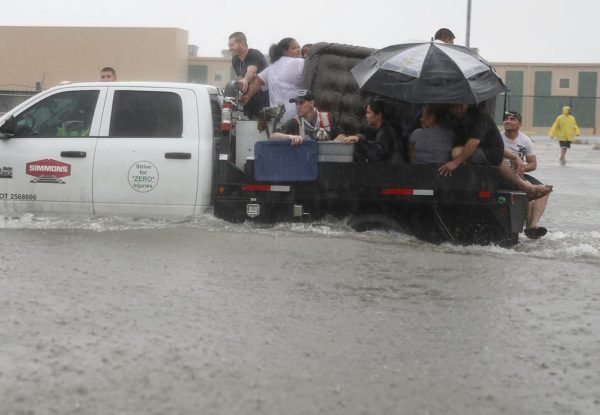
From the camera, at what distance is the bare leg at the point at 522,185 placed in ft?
33.1

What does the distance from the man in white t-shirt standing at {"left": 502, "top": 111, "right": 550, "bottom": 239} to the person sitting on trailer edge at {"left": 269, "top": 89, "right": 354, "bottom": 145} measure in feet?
6.84

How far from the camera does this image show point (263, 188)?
955 centimetres

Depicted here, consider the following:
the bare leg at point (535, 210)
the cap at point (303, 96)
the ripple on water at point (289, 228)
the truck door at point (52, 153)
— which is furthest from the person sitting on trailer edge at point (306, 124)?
the bare leg at point (535, 210)

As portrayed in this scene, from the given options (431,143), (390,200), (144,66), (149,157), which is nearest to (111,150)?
(149,157)

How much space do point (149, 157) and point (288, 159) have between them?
4.68 feet

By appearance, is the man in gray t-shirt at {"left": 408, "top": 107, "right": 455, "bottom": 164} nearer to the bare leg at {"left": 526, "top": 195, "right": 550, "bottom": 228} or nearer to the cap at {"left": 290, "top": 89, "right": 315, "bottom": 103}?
the cap at {"left": 290, "top": 89, "right": 315, "bottom": 103}

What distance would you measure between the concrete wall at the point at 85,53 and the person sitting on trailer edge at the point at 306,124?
143ft

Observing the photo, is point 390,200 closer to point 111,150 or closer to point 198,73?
point 111,150

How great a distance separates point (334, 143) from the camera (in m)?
9.47

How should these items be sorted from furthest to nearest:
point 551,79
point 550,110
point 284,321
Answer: point 551,79 < point 550,110 < point 284,321

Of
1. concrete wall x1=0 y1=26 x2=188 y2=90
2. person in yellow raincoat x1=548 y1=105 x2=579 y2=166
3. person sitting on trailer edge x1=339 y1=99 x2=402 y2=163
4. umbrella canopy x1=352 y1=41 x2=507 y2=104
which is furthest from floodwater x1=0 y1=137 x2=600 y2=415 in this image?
concrete wall x1=0 y1=26 x2=188 y2=90

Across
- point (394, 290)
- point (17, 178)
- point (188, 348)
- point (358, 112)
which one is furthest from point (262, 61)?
point (188, 348)

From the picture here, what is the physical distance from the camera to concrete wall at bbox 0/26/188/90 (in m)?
52.8

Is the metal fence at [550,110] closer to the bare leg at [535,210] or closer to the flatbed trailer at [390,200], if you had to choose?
the bare leg at [535,210]
